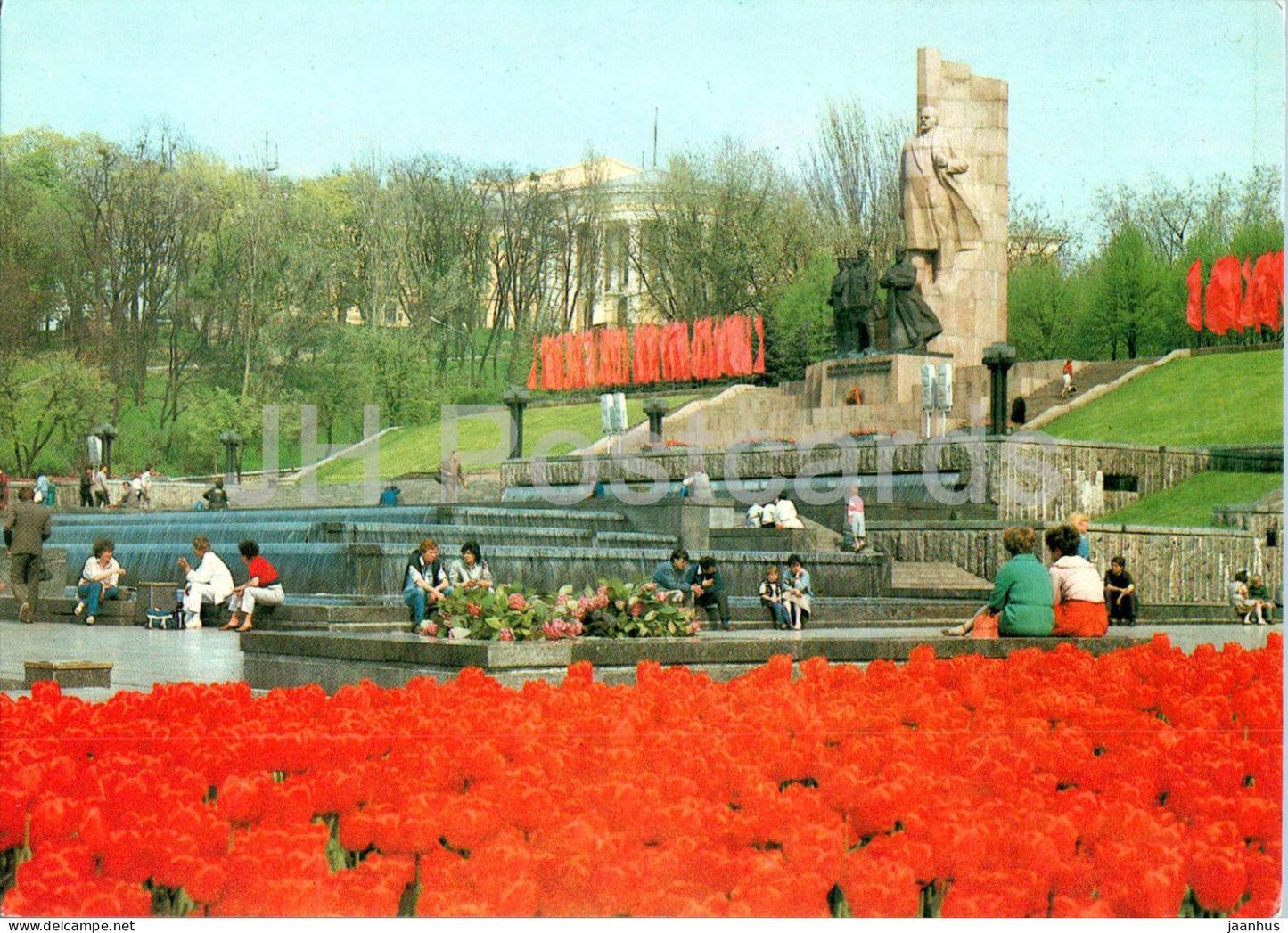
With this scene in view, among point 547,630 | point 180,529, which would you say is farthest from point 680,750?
point 180,529

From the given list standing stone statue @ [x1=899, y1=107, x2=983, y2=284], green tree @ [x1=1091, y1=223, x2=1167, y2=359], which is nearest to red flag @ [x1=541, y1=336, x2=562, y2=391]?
green tree @ [x1=1091, y1=223, x2=1167, y2=359]

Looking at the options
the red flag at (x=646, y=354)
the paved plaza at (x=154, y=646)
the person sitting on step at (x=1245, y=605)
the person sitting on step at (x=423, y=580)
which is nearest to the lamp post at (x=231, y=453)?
the red flag at (x=646, y=354)

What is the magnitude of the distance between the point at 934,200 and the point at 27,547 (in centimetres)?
2634

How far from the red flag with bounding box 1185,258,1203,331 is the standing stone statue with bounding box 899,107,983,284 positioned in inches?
293

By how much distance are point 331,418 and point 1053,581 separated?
4389 cm

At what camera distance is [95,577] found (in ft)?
49.8

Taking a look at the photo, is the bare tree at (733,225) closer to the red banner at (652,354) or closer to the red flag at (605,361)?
the red banner at (652,354)

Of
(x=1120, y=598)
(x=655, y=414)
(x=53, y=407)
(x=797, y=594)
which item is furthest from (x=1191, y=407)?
(x=53, y=407)

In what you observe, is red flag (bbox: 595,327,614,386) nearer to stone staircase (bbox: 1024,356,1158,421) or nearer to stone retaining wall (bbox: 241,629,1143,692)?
stone staircase (bbox: 1024,356,1158,421)

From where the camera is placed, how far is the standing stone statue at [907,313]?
113ft

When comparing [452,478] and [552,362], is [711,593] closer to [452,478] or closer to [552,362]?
[452,478]

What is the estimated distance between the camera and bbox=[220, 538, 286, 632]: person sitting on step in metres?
13.1

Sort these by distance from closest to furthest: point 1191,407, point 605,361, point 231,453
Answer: point 1191,407, point 231,453, point 605,361

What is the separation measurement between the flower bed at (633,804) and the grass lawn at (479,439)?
123ft
